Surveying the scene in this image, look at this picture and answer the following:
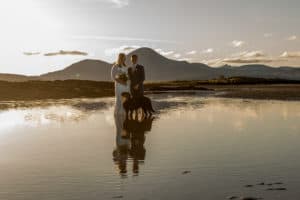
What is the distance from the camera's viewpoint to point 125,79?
76.7 ft

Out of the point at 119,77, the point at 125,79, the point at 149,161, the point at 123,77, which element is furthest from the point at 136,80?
the point at 149,161

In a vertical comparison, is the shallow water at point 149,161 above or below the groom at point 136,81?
below

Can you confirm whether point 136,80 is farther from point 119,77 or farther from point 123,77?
point 119,77

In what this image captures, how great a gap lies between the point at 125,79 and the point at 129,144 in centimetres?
996

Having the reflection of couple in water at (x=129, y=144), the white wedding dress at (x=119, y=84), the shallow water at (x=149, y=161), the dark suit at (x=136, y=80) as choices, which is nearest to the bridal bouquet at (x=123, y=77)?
the white wedding dress at (x=119, y=84)

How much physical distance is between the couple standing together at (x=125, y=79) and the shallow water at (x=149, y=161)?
5.09 m

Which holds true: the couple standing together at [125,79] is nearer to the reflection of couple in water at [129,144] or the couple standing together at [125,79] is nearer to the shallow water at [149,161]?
the reflection of couple in water at [129,144]

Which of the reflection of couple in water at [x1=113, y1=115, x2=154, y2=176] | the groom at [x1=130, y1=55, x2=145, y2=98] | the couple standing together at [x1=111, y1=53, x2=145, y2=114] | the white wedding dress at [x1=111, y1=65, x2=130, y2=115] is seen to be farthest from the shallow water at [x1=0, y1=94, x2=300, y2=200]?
the groom at [x1=130, y1=55, x2=145, y2=98]

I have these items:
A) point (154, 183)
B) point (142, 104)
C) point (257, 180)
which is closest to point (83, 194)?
point (154, 183)

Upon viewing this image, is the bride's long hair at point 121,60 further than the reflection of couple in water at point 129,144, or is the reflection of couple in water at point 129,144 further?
the bride's long hair at point 121,60

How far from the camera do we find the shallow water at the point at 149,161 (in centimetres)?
775

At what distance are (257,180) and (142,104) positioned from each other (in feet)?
51.8

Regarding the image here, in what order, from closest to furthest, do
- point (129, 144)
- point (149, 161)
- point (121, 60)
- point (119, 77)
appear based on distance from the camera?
point (149, 161)
point (129, 144)
point (121, 60)
point (119, 77)

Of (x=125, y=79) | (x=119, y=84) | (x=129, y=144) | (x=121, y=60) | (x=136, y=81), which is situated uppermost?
(x=121, y=60)
